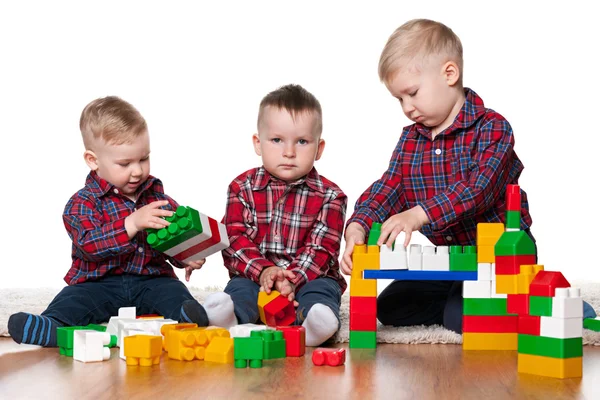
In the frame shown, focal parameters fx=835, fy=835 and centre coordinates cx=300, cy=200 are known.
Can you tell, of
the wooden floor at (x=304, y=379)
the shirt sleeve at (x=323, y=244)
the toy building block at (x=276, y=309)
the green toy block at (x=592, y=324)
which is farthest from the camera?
the shirt sleeve at (x=323, y=244)

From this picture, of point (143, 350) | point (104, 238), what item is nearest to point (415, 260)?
point (143, 350)

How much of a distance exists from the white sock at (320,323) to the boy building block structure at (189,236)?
31 centimetres

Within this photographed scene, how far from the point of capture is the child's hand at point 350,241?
6.14ft

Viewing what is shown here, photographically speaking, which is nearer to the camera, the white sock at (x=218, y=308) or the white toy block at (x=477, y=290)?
the white toy block at (x=477, y=290)

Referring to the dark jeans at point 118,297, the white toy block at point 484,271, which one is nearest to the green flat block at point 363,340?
the white toy block at point 484,271

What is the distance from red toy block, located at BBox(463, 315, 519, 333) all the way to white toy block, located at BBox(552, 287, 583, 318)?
0.35m

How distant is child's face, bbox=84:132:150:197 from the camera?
211 cm

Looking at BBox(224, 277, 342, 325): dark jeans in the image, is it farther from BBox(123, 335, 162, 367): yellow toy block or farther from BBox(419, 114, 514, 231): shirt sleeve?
BBox(123, 335, 162, 367): yellow toy block

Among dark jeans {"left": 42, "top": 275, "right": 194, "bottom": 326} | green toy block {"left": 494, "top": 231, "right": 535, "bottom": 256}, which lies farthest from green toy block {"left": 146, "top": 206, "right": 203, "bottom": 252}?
green toy block {"left": 494, "top": 231, "right": 535, "bottom": 256}

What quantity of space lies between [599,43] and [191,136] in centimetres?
194

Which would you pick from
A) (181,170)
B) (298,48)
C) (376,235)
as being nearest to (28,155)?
(181,170)

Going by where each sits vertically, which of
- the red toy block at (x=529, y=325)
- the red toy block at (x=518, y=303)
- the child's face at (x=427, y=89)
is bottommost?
the red toy block at (x=529, y=325)

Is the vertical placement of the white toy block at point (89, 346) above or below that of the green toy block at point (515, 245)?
below

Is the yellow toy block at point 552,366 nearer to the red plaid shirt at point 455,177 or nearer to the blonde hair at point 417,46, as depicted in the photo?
the red plaid shirt at point 455,177
